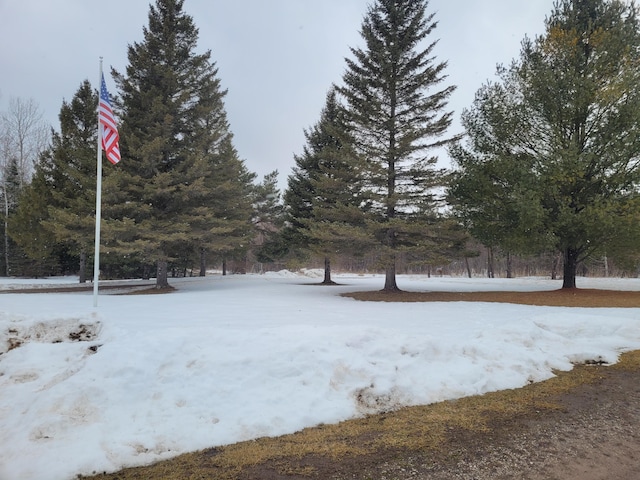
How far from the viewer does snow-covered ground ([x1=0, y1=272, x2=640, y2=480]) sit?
11.8ft

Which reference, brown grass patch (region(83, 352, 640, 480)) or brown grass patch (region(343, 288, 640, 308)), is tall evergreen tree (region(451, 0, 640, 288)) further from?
brown grass patch (region(83, 352, 640, 480))

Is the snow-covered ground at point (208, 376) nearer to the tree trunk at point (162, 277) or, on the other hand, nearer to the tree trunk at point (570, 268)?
the tree trunk at point (570, 268)

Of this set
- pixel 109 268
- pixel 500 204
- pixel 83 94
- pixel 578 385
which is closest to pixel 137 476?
pixel 578 385

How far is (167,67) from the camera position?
17.9 m

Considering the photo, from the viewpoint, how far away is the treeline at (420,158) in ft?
48.3

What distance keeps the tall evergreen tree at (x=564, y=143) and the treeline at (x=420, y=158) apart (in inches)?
2.2

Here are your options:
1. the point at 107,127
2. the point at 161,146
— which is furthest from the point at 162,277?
the point at 107,127

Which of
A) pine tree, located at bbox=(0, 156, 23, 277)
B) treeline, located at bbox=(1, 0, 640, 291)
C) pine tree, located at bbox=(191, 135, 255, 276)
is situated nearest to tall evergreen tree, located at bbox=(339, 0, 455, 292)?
treeline, located at bbox=(1, 0, 640, 291)

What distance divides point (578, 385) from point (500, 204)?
11.8 metres

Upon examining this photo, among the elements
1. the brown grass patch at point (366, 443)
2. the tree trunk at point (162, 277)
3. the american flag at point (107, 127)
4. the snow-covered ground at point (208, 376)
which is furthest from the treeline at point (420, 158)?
the brown grass patch at point (366, 443)

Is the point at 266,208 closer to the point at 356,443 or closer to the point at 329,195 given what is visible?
the point at 329,195

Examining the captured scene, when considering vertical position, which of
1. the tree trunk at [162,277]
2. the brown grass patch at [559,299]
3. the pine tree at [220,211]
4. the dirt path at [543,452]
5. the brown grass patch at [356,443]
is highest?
the pine tree at [220,211]

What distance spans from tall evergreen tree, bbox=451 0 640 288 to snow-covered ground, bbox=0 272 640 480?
7.73m

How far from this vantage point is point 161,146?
1712 cm
